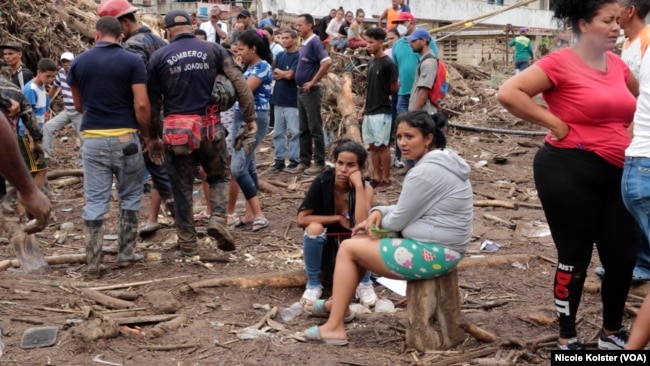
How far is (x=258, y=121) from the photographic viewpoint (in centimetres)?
890

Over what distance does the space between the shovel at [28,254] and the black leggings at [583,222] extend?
153 inches

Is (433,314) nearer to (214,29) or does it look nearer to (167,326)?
(167,326)

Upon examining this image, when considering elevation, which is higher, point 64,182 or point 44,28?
point 44,28

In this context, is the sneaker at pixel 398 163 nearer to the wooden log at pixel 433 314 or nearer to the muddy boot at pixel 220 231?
the muddy boot at pixel 220 231

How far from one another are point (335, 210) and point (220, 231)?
1365 millimetres

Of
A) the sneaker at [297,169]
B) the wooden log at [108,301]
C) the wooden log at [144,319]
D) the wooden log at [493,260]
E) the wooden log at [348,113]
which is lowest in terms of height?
the sneaker at [297,169]

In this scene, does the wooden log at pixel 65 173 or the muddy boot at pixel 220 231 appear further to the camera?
the wooden log at pixel 65 173

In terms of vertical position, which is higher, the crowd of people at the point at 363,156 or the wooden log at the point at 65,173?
the crowd of people at the point at 363,156

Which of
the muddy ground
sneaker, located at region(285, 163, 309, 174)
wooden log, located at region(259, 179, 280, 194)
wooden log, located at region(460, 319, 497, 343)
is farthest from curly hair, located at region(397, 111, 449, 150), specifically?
sneaker, located at region(285, 163, 309, 174)

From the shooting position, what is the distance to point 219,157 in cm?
670

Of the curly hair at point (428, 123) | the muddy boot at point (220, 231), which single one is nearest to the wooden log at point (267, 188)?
the muddy boot at point (220, 231)

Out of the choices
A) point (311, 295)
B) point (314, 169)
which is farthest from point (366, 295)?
point (314, 169)

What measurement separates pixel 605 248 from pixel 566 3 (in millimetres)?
1454

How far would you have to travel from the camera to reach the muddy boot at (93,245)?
6.38 m
